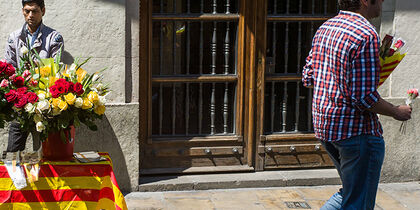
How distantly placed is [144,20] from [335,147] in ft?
9.08

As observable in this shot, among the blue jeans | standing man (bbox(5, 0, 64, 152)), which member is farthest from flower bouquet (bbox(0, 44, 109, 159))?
the blue jeans

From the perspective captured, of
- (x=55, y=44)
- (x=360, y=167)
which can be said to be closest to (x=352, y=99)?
(x=360, y=167)

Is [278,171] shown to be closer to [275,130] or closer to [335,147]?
[275,130]

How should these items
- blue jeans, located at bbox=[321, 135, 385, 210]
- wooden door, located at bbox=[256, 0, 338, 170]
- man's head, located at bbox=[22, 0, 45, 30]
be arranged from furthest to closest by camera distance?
wooden door, located at bbox=[256, 0, 338, 170] < man's head, located at bbox=[22, 0, 45, 30] < blue jeans, located at bbox=[321, 135, 385, 210]

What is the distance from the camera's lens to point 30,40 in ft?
17.7

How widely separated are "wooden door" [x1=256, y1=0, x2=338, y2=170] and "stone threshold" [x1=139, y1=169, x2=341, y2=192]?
0.15 metres

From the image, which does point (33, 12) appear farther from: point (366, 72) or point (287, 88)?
point (366, 72)

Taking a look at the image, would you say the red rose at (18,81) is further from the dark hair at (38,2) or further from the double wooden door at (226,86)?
the double wooden door at (226,86)

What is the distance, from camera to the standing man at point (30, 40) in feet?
17.6

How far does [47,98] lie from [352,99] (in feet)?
6.28

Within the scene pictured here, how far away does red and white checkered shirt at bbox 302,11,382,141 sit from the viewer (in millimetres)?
3721

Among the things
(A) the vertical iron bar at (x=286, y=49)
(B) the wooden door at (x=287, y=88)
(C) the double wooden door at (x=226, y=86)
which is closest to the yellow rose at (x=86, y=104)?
(C) the double wooden door at (x=226, y=86)

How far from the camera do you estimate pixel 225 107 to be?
257 inches

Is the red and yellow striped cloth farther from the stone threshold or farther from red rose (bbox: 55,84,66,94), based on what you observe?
the stone threshold
